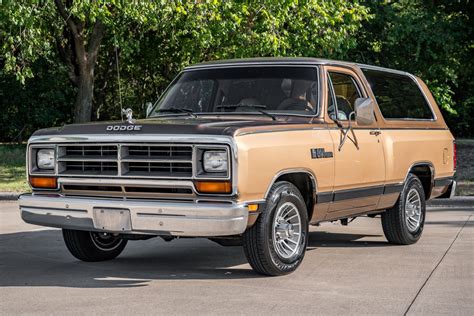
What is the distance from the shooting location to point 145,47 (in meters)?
29.7

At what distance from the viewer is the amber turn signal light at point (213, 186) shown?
673 cm

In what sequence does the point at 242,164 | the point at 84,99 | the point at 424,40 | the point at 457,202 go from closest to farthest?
the point at 242,164 → the point at 457,202 → the point at 84,99 → the point at 424,40

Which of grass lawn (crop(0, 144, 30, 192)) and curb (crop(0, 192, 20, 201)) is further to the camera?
grass lawn (crop(0, 144, 30, 192))

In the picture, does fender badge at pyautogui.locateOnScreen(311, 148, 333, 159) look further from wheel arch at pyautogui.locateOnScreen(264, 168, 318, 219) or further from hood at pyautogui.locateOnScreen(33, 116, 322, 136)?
hood at pyautogui.locateOnScreen(33, 116, 322, 136)

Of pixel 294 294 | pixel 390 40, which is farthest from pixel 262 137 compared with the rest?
pixel 390 40

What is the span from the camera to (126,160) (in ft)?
23.4

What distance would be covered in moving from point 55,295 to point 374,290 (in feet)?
8.42

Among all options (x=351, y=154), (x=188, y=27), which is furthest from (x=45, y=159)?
(x=188, y=27)

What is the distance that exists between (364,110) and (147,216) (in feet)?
8.47

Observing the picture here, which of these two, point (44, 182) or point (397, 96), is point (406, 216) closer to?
point (397, 96)

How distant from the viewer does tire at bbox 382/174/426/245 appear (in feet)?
30.6

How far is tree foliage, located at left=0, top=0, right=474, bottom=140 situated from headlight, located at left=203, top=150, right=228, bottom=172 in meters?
13.1

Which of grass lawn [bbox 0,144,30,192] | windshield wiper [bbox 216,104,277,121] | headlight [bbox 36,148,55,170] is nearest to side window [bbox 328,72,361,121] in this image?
windshield wiper [bbox 216,104,277,121]

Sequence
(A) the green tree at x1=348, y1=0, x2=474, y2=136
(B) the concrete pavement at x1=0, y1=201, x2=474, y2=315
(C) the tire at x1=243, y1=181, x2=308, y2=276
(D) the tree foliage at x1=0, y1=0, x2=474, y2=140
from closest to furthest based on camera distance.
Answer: (B) the concrete pavement at x1=0, y1=201, x2=474, y2=315 → (C) the tire at x1=243, y1=181, x2=308, y2=276 → (D) the tree foliage at x1=0, y1=0, x2=474, y2=140 → (A) the green tree at x1=348, y1=0, x2=474, y2=136
